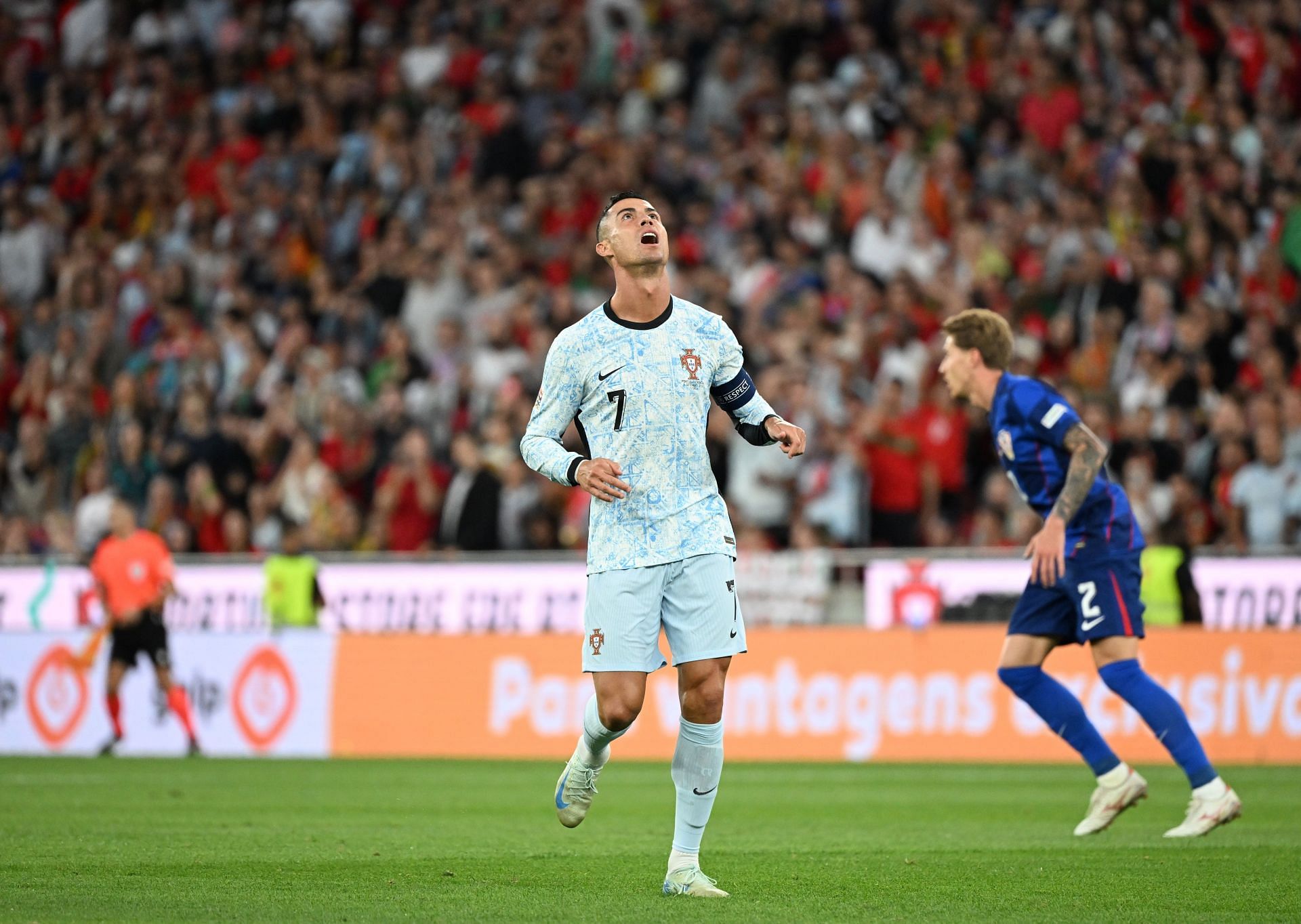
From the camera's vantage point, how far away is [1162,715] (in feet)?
30.8

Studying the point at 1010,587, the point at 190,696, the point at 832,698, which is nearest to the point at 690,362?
the point at 832,698

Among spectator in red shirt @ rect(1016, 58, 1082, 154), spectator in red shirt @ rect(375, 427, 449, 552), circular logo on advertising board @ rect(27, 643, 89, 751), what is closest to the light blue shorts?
spectator in red shirt @ rect(375, 427, 449, 552)

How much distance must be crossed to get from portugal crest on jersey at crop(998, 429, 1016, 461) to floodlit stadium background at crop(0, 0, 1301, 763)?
20.9 feet

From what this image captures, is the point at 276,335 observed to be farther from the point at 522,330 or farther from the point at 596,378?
the point at 596,378

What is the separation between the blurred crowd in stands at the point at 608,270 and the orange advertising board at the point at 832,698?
1367mm

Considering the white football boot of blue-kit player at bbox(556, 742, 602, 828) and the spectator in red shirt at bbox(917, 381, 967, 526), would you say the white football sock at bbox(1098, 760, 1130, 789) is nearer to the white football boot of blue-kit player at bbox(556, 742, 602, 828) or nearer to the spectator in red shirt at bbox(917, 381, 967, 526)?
the white football boot of blue-kit player at bbox(556, 742, 602, 828)

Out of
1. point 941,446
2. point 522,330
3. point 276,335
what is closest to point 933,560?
point 941,446

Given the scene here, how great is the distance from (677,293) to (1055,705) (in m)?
10.1

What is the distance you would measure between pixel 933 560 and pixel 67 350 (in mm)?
11045

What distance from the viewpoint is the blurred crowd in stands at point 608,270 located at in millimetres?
17688

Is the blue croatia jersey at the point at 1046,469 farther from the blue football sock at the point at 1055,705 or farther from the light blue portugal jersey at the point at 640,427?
the light blue portugal jersey at the point at 640,427

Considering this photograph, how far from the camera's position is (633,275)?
7.17 meters

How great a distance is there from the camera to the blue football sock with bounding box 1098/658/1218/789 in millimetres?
9312

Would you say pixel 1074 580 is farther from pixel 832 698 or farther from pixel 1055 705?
pixel 832 698
